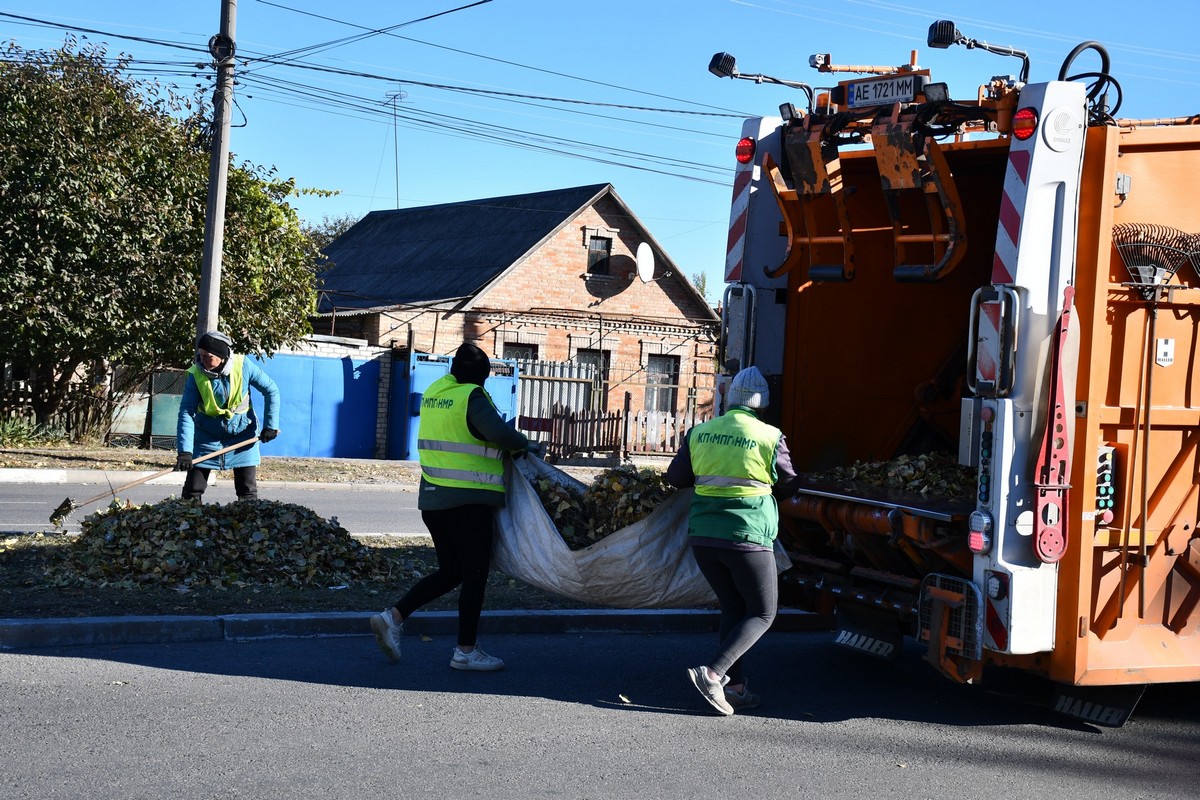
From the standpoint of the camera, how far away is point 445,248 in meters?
32.4

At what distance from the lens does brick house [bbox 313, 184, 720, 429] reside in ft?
94.0

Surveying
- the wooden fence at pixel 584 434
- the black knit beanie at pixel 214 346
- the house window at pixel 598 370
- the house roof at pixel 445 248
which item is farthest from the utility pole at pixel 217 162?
the house window at pixel 598 370

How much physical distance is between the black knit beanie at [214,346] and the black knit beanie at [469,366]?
270 centimetres

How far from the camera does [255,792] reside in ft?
14.7

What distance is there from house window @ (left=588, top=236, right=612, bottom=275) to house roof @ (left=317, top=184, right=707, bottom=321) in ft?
2.96

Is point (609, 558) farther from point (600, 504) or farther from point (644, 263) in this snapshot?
point (644, 263)

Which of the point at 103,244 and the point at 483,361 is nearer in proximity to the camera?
the point at 483,361

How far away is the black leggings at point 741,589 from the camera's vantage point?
5844 millimetres

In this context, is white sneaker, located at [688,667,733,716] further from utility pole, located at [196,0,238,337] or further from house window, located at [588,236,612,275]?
house window, located at [588,236,612,275]

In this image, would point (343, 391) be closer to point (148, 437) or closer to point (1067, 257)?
point (148, 437)

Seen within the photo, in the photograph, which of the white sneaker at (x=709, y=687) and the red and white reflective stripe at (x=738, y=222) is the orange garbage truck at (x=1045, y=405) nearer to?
Answer: the red and white reflective stripe at (x=738, y=222)

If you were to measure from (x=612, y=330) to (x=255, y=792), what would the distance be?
26.4 m

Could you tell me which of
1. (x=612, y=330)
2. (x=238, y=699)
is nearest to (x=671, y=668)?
(x=238, y=699)

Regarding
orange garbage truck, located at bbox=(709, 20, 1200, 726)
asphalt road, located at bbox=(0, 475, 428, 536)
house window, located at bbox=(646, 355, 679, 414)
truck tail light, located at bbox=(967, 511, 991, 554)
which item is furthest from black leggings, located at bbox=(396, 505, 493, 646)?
house window, located at bbox=(646, 355, 679, 414)
